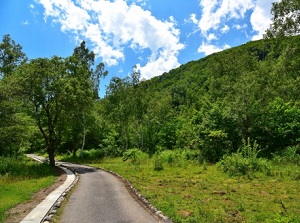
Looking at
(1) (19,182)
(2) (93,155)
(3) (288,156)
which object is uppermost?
(2) (93,155)

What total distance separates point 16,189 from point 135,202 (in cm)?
891

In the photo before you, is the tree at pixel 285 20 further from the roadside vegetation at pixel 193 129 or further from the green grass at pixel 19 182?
the green grass at pixel 19 182

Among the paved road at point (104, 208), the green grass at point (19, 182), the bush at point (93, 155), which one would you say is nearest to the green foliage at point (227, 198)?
the paved road at point (104, 208)

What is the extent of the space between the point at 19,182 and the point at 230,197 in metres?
16.6

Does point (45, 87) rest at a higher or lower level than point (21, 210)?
higher

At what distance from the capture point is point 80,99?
1378 inches

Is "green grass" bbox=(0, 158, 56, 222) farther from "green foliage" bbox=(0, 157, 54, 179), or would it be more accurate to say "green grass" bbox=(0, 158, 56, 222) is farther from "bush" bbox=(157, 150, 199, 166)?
"bush" bbox=(157, 150, 199, 166)

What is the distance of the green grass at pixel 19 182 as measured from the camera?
1543cm

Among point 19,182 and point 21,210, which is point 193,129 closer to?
point 19,182

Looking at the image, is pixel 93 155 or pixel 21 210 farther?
pixel 93 155

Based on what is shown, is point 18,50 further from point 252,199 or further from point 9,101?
point 252,199

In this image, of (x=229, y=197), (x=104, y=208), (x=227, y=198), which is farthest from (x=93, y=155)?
(x=227, y=198)

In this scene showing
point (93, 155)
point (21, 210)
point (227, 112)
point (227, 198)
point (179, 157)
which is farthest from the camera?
point (93, 155)

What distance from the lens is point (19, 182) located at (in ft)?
74.4
